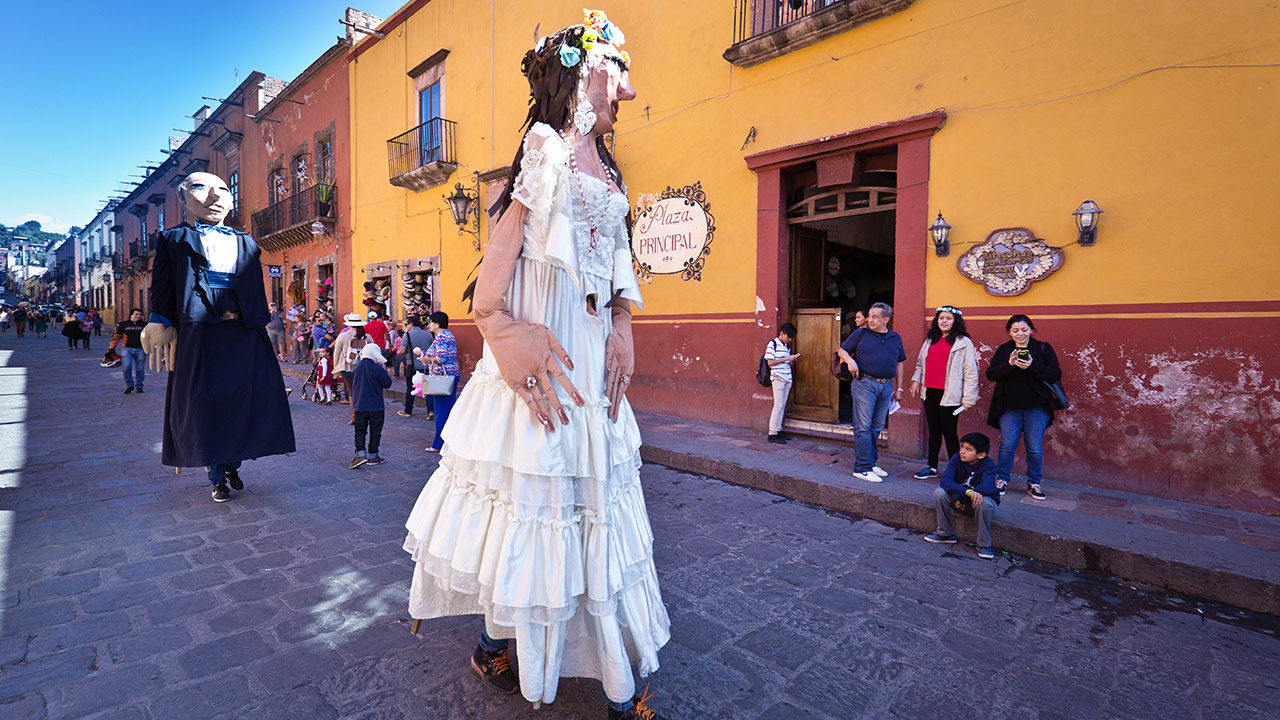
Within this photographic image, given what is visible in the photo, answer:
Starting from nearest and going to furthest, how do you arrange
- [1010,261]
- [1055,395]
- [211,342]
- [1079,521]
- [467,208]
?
[1079,521], [211,342], [1055,395], [1010,261], [467,208]

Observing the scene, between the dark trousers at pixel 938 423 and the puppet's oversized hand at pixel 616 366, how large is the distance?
4.28m

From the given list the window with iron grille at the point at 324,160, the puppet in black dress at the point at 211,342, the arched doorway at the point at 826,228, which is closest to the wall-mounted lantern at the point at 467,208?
the arched doorway at the point at 826,228

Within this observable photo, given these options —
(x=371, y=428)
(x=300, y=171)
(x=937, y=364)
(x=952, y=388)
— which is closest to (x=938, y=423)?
(x=952, y=388)

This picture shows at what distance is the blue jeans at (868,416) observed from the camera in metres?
5.11

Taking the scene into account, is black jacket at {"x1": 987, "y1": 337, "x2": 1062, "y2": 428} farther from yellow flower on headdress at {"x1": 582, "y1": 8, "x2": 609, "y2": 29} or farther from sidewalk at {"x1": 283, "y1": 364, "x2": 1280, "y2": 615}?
yellow flower on headdress at {"x1": 582, "y1": 8, "x2": 609, "y2": 29}

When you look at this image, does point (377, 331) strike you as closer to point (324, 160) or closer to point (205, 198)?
point (205, 198)

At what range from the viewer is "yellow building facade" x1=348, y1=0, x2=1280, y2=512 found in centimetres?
446

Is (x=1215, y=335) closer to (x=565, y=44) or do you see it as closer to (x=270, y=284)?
(x=565, y=44)

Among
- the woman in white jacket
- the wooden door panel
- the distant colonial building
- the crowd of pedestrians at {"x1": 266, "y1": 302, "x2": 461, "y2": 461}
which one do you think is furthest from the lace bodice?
the distant colonial building

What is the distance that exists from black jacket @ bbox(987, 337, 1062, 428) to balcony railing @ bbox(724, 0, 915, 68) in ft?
12.3

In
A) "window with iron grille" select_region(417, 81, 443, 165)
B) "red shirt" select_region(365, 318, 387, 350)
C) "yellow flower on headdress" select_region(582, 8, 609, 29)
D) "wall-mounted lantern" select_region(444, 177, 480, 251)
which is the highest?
"window with iron grille" select_region(417, 81, 443, 165)

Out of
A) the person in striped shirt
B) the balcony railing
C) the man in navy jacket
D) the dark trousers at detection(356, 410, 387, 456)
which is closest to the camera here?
the man in navy jacket

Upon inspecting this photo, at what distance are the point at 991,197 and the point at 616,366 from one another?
16.9ft

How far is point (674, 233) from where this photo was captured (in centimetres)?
815
